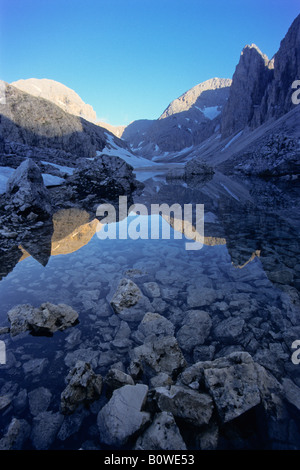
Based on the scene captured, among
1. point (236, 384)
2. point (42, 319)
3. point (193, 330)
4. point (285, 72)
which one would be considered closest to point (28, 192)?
point (42, 319)

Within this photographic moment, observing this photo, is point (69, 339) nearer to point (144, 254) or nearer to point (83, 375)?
point (83, 375)

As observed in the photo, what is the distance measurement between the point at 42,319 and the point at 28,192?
9.84 meters

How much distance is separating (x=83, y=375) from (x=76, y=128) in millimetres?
61981

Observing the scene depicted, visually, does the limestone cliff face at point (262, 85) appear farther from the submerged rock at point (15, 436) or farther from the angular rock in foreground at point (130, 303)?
the submerged rock at point (15, 436)

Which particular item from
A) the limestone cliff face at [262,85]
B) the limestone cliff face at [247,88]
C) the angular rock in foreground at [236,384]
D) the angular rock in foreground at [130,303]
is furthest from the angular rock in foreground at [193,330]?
the limestone cliff face at [247,88]

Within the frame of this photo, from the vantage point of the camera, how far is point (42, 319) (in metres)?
4.02

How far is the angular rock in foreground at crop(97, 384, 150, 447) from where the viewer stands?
230 cm

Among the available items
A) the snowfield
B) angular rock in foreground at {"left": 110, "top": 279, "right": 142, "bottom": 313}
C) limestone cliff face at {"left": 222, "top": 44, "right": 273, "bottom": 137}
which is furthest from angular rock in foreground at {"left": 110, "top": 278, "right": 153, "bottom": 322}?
limestone cliff face at {"left": 222, "top": 44, "right": 273, "bottom": 137}

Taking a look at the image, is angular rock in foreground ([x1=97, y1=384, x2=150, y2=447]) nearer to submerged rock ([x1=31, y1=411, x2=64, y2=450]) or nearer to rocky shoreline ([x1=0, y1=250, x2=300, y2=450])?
rocky shoreline ([x1=0, y1=250, x2=300, y2=450])

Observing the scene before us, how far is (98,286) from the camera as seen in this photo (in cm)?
562

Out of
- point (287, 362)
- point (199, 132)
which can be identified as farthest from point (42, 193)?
point (199, 132)

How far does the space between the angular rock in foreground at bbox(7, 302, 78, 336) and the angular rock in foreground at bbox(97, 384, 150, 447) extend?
190 cm

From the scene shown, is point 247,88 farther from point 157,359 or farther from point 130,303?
point 157,359

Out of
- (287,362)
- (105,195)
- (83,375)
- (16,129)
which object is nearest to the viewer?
(83,375)
